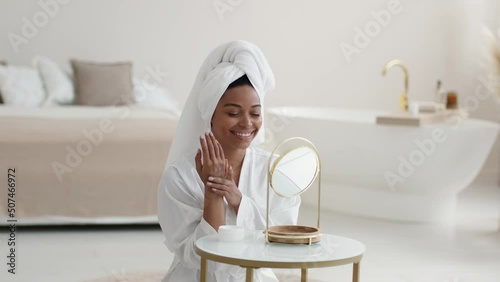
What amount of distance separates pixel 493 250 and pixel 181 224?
2507 millimetres

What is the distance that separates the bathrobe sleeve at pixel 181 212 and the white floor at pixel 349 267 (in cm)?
135

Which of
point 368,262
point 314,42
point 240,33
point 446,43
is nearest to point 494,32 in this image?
point 446,43

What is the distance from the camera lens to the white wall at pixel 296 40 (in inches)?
231

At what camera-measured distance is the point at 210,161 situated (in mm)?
1982

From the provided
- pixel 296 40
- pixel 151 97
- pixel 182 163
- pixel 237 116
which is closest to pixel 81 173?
pixel 151 97

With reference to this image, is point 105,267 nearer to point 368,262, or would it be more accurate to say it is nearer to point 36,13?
point 368,262

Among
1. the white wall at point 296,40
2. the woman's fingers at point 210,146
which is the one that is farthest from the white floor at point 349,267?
the white wall at point 296,40

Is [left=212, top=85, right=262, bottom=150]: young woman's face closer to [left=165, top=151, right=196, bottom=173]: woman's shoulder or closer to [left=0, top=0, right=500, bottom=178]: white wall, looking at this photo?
[left=165, top=151, right=196, bottom=173]: woman's shoulder

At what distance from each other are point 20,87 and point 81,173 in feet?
4.55

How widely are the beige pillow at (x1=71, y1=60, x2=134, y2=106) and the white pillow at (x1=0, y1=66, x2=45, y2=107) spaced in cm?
26

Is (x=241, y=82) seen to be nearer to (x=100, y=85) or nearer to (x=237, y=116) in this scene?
(x=237, y=116)

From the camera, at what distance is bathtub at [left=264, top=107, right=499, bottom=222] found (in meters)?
4.67

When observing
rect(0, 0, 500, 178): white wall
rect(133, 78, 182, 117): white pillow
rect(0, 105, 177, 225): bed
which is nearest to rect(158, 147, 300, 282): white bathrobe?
rect(0, 105, 177, 225): bed

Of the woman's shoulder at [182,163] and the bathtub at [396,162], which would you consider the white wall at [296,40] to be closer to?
the bathtub at [396,162]
